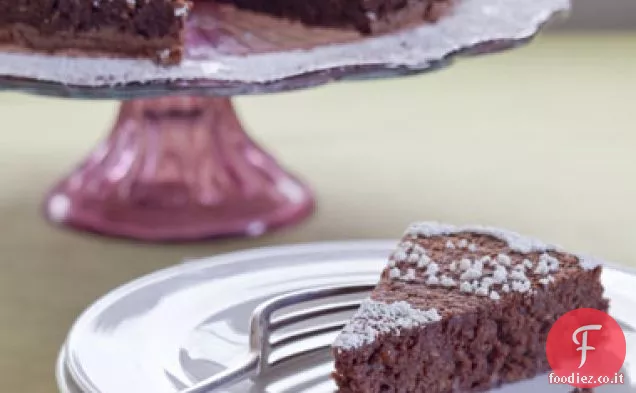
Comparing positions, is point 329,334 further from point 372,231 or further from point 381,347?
point 372,231

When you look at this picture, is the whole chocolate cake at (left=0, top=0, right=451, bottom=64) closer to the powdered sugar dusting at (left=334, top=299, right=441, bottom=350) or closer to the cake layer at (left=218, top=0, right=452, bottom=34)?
the cake layer at (left=218, top=0, right=452, bottom=34)

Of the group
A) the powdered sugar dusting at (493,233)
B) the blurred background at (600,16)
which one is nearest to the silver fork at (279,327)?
the powdered sugar dusting at (493,233)

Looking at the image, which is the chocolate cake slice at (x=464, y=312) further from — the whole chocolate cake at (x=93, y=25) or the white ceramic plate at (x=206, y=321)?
the whole chocolate cake at (x=93, y=25)

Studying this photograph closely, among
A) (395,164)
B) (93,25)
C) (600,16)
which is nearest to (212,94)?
(93,25)

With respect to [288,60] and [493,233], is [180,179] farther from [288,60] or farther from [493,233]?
[493,233]

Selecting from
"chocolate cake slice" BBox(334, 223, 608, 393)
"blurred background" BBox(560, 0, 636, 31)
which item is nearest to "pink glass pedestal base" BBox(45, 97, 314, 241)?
"chocolate cake slice" BBox(334, 223, 608, 393)
